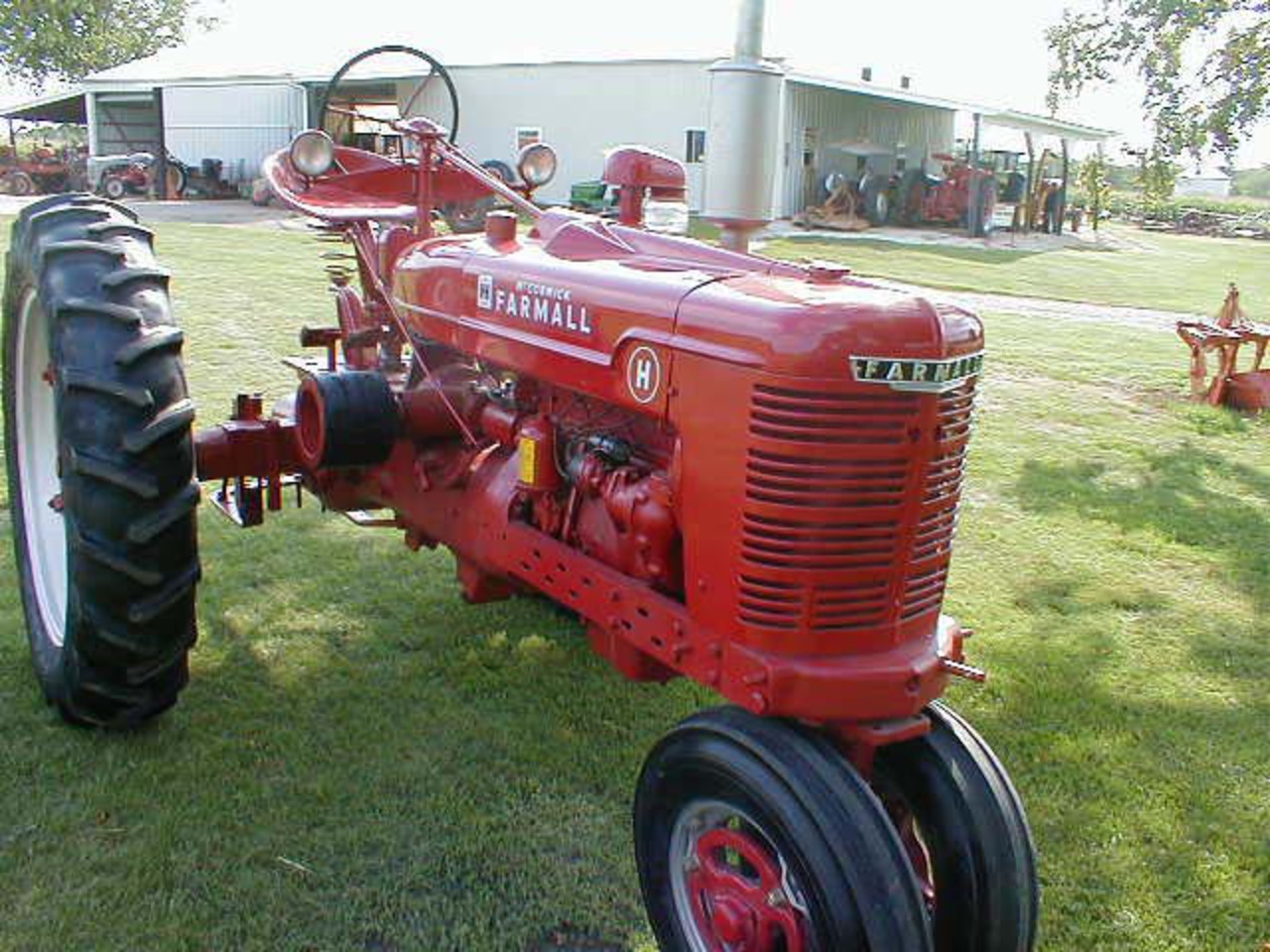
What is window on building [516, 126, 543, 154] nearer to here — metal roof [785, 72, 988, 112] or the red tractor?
metal roof [785, 72, 988, 112]

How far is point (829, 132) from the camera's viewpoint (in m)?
26.8

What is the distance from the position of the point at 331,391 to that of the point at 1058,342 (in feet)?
30.9

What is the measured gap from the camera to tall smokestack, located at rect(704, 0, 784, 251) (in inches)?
134

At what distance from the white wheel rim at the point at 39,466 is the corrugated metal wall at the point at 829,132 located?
825 inches

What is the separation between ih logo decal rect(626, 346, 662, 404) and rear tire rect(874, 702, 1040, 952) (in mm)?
883

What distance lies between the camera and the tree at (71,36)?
39781 millimetres

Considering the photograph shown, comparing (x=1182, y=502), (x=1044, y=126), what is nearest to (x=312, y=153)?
(x=1182, y=502)

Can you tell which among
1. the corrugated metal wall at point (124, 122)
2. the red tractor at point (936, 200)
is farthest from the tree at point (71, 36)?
the red tractor at point (936, 200)

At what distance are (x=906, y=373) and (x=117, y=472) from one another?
1835 millimetres

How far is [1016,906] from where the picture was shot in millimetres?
Result: 2311

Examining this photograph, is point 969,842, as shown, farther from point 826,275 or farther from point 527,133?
point 527,133

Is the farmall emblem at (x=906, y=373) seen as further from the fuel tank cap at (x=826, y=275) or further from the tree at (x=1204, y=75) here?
the tree at (x=1204, y=75)

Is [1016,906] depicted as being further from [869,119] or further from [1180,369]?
[869,119]

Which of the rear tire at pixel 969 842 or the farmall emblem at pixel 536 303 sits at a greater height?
the farmall emblem at pixel 536 303
